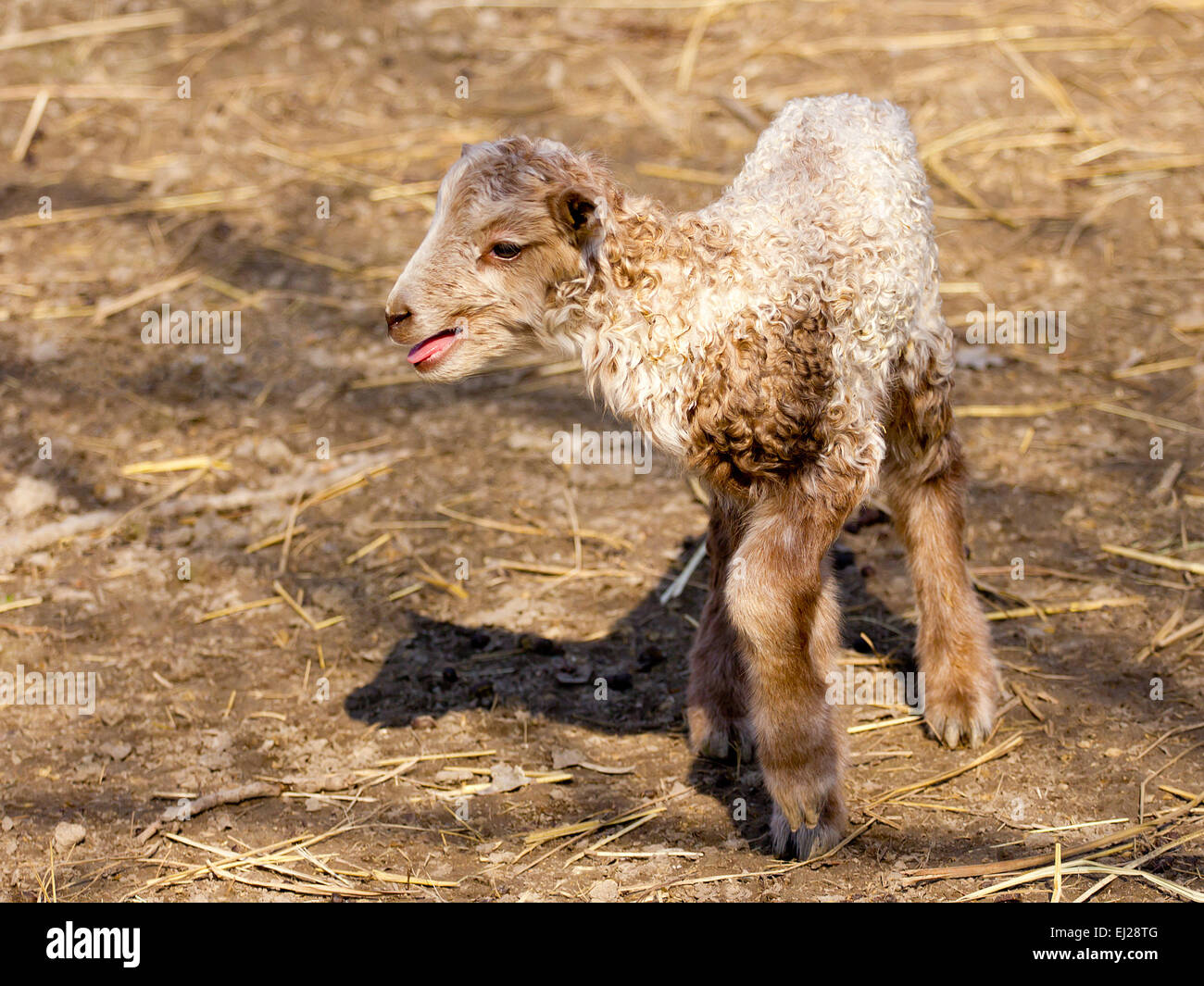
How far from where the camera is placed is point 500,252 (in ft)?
11.5

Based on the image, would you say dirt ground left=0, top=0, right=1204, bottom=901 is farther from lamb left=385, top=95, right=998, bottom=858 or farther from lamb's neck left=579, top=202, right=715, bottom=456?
lamb's neck left=579, top=202, right=715, bottom=456

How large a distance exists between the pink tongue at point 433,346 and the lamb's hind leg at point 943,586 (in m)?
1.57

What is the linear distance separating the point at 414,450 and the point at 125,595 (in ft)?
5.05

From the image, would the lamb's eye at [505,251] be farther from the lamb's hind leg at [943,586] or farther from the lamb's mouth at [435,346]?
the lamb's hind leg at [943,586]

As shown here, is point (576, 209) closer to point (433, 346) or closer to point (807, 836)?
point (433, 346)

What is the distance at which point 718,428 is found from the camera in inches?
141

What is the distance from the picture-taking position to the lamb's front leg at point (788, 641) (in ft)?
12.0

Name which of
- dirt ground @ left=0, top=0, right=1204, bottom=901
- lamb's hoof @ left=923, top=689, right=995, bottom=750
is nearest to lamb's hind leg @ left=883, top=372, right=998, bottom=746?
lamb's hoof @ left=923, top=689, right=995, bottom=750

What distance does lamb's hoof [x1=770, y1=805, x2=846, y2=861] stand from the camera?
12.7 feet

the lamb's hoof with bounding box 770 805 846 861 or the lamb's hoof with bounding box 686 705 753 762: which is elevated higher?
the lamb's hoof with bounding box 686 705 753 762

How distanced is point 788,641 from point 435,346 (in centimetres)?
133

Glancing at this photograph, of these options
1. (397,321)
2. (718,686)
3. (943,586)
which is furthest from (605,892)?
(397,321)

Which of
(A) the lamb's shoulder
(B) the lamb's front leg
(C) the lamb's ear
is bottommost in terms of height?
(B) the lamb's front leg

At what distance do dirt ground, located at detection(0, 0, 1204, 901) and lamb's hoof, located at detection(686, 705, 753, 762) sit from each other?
6 centimetres
